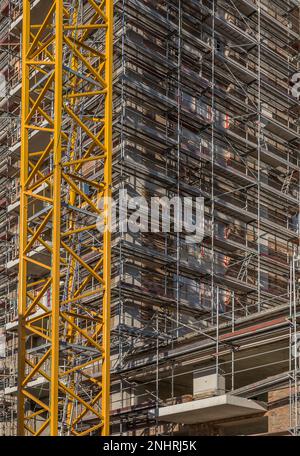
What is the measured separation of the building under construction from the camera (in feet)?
81.6

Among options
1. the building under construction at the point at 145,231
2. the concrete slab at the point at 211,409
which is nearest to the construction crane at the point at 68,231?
the building under construction at the point at 145,231

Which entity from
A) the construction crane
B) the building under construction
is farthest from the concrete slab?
the construction crane

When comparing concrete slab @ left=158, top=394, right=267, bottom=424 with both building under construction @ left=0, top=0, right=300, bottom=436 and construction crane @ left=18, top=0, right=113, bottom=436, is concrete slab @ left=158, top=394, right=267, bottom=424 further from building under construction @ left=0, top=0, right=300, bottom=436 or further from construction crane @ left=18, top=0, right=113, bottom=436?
construction crane @ left=18, top=0, right=113, bottom=436

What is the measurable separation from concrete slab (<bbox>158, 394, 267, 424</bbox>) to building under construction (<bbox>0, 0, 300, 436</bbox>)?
52 mm

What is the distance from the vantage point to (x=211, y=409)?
2386 centimetres

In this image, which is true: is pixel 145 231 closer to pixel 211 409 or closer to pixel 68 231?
pixel 68 231

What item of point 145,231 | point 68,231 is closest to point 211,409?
point 68,231

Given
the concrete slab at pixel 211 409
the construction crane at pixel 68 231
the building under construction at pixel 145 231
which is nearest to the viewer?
the concrete slab at pixel 211 409

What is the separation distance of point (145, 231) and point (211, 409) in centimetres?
647

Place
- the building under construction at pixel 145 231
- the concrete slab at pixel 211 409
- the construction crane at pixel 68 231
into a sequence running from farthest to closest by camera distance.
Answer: the building under construction at pixel 145 231 → the construction crane at pixel 68 231 → the concrete slab at pixel 211 409

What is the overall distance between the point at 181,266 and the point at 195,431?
5092 millimetres

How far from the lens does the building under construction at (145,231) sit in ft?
81.6

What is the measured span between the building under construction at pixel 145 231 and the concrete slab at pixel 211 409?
52 millimetres

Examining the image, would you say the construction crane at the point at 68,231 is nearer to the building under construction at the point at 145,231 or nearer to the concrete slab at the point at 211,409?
the building under construction at the point at 145,231
